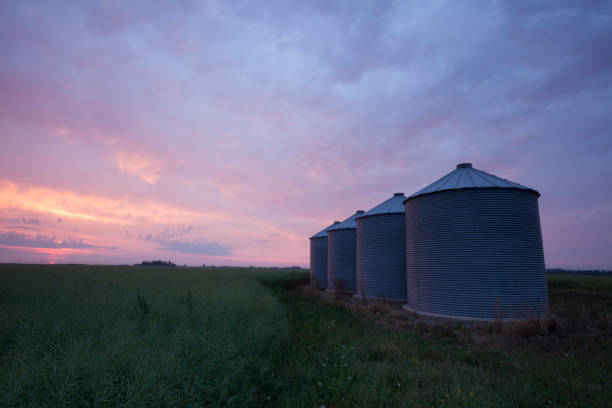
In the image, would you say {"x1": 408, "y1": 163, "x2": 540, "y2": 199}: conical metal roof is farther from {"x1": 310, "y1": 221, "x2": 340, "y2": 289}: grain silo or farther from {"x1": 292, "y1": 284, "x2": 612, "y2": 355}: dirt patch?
{"x1": 310, "y1": 221, "x2": 340, "y2": 289}: grain silo

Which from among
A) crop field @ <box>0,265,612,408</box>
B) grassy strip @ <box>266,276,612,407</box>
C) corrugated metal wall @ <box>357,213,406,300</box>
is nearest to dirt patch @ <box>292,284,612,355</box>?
crop field @ <box>0,265,612,408</box>

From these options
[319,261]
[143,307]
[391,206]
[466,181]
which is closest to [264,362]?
[143,307]

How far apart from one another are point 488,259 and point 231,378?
13.5 metres

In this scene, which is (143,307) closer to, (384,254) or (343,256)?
(384,254)

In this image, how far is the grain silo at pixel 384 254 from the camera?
21.1 meters

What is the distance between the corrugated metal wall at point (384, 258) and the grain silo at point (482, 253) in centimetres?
451

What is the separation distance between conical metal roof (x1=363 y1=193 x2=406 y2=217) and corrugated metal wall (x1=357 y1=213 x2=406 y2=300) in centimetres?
30

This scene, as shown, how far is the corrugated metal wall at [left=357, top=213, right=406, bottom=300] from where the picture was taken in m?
21.1

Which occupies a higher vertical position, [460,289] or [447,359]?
[460,289]

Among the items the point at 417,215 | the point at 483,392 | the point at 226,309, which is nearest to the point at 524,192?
the point at 417,215

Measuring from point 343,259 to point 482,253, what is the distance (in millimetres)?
15803

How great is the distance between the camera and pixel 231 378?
559 centimetres

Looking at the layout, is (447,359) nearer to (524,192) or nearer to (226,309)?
(226,309)

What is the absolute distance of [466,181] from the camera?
1620cm
